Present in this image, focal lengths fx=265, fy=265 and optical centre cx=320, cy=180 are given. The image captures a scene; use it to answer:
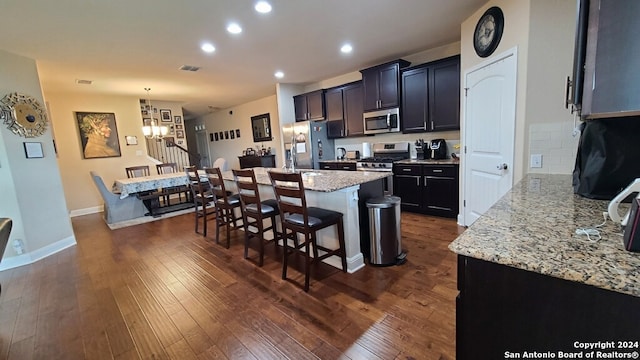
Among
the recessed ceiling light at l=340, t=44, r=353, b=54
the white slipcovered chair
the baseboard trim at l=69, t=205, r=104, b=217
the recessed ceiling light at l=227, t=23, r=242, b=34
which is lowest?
the baseboard trim at l=69, t=205, r=104, b=217

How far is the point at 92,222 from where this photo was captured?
516 cm

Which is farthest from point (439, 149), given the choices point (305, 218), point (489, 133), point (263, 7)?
point (263, 7)

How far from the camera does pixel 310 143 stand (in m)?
5.48

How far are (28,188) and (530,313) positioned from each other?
510 centimetres

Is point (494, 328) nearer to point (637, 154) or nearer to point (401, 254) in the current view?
point (637, 154)

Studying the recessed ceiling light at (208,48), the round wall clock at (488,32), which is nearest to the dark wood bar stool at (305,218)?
the recessed ceiling light at (208,48)

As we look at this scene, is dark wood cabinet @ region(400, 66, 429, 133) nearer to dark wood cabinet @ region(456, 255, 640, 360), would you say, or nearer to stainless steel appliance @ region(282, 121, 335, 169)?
stainless steel appliance @ region(282, 121, 335, 169)

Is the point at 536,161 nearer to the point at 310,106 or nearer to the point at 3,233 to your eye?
the point at 3,233

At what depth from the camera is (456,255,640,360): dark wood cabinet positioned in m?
0.66

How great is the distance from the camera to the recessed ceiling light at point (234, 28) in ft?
9.50

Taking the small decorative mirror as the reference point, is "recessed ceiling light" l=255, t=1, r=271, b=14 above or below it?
above

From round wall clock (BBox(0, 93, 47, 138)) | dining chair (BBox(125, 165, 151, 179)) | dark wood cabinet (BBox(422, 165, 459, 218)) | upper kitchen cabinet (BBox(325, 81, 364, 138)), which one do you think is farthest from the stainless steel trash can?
dining chair (BBox(125, 165, 151, 179))

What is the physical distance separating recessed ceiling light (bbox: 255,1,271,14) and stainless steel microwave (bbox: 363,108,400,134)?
257cm

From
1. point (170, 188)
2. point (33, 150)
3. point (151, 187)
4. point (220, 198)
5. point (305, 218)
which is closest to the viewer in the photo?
point (305, 218)
